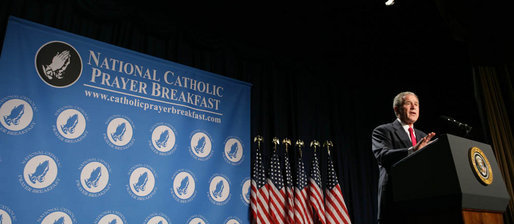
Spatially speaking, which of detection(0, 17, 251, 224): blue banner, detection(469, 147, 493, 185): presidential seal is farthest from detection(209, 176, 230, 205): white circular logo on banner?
detection(469, 147, 493, 185): presidential seal

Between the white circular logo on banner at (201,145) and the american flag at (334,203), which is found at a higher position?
the white circular logo on banner at (201,145)

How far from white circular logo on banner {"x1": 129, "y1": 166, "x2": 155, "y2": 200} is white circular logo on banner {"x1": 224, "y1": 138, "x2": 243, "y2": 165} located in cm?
86

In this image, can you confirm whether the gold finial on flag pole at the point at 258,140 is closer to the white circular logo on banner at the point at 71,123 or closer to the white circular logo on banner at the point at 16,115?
the white circular logo on banner at the point at 71,123

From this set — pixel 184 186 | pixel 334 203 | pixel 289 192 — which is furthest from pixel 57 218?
pixel 334 203

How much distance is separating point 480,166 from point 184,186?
2570mm

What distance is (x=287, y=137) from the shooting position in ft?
15.8

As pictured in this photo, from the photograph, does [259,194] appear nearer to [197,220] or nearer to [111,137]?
[197,220]

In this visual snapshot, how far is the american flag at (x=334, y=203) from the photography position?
4463 millimetres

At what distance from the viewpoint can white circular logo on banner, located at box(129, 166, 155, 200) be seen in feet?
11.0

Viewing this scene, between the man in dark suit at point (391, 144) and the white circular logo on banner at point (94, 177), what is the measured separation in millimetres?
2176

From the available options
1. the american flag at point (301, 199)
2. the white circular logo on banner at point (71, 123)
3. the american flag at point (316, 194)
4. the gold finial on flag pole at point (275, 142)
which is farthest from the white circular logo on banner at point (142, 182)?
the american flag at point (316, 194)

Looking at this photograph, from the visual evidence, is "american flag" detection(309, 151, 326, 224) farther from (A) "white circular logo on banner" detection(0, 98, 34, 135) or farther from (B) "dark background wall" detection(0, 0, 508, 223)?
(A) "white circular logo on banner" detection(0, 98, 34, 135)

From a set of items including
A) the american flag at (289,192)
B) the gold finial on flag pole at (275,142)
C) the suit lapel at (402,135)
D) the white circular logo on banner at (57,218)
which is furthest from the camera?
the gold finial on flag pole at (275,142)

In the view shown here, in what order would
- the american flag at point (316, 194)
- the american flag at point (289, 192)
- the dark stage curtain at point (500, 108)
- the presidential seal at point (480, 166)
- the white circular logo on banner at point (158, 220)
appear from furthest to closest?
A: 1. the american flag at point (316, 194)
2. the american flag at point (289, 192)
3. the dark stage curtain at point (500, 108)
4. the white circular logo on banner at point (158, 220)
5. the presidential seal at point (480, 166)
